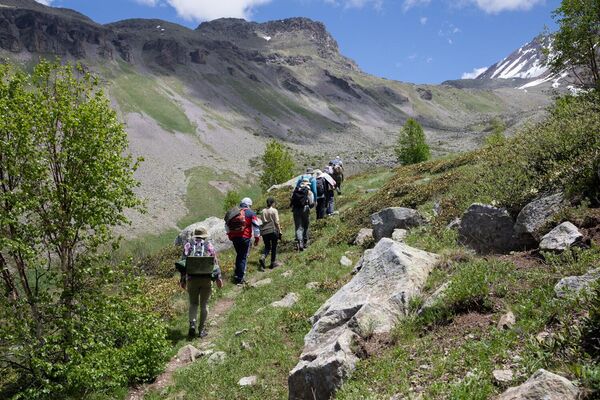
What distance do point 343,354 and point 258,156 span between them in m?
139

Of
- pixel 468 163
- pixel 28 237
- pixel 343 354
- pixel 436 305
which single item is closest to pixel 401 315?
pixel 436 305

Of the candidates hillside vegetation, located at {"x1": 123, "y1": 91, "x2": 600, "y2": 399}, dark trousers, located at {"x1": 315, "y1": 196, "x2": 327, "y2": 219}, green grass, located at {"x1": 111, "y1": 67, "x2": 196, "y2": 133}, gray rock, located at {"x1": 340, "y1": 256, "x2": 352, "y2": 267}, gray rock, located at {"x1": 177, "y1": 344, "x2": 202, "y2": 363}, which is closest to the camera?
hillside vegetation, located at {"x1": 123, "y1": 91, "x2": 600, "y2": 399}

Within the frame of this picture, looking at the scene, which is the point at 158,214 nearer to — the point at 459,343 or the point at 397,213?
the point at 397,213

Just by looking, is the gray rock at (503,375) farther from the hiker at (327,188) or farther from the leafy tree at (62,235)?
the hiker at (327,188)

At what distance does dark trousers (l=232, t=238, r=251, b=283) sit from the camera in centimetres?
1546

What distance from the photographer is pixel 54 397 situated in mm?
10062

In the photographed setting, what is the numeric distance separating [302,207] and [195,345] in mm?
8148

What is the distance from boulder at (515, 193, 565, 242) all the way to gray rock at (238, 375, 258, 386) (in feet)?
21.3

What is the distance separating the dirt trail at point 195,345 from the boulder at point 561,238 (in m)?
8.53

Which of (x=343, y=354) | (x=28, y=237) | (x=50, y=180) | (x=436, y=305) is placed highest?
(x=50, y=180)

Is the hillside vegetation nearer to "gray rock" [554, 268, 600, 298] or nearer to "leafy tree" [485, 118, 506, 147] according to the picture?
"gray rock" [554, 268, 600, 298]

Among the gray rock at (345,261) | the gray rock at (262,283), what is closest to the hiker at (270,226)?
the gray rock at (262,283)

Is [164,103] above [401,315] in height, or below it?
above

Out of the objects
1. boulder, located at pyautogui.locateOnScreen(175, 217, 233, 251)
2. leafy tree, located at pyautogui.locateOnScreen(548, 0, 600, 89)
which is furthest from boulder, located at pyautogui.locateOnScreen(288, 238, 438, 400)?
leafy tree, located at pyautogui.locateOnScreen(548, 0, 600, 89)
